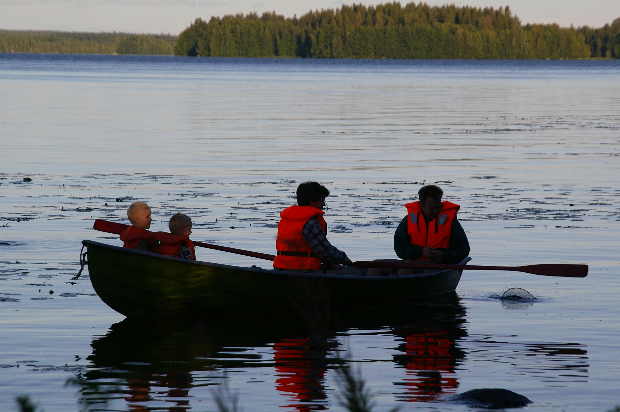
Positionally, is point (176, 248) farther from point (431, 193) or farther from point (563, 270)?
point (563, 270)

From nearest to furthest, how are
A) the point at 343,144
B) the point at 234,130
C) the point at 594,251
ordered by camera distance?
the point at 594,251 < the point at 343,144 < the point at 234,130

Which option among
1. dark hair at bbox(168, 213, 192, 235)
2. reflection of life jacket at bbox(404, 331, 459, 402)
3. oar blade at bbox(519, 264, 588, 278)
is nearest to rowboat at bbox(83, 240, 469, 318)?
dark hair at bbox(168, 213, 192, 235)

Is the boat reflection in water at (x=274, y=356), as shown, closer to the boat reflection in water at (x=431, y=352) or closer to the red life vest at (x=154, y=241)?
the boat reflection in water at (x=431, y=352)

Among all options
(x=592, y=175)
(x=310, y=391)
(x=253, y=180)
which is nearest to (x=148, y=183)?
(x=253, y=180)

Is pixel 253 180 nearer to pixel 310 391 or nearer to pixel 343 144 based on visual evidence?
pixel 343 144

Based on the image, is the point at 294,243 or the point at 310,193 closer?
the point at 310,193

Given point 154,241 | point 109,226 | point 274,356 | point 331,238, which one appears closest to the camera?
point 274,356

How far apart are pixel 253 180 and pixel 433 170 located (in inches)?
177

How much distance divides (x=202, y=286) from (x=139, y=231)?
2.65ft

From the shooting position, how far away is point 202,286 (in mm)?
12898

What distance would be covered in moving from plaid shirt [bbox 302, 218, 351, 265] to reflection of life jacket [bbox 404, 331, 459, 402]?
105 cm

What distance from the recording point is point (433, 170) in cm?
2891

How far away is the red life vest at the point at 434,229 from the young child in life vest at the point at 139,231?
320cm

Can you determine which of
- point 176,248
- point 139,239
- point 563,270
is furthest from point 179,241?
point 563,270
